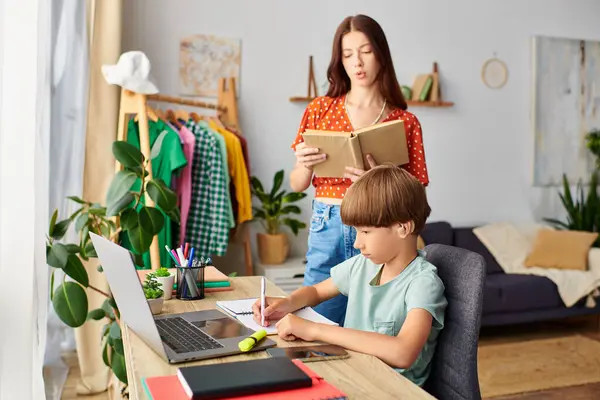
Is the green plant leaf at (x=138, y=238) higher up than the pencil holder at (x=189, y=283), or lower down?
higher up

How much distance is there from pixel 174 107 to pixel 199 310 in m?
2.54

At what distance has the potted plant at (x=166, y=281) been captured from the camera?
1657 millimetres

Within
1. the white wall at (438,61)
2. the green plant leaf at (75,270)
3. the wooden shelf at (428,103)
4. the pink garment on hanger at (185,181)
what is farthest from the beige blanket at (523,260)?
the green plant leaf at (75,270)

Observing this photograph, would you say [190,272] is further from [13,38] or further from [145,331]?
[13,38]

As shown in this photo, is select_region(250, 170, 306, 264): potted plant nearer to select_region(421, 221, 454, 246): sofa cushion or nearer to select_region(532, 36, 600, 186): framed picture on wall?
select_region(421, 221, 454, 246): sofa cushion

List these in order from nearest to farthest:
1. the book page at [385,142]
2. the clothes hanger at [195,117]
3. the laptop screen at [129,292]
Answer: the laptop screen at [129,292] → the book page at [385,142] → the clothes hanger at [195,117]

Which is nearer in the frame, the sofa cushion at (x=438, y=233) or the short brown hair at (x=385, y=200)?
the short brown hair at (x=385, y=200)

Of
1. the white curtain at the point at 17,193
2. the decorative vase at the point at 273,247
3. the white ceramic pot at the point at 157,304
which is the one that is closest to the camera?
the white ceramic pot at the point at 157,304

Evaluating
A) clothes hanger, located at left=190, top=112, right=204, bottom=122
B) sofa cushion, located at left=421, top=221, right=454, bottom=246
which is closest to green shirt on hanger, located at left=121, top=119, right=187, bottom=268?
clothes hanger, located at left=190, top=112, right=204, bottom=122

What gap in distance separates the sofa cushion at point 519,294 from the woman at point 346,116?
217 centimetres

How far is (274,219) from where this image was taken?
12.9 feet

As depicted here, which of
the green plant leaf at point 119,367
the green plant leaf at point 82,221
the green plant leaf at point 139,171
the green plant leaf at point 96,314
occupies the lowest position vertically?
the green plant leaf at point 119,367

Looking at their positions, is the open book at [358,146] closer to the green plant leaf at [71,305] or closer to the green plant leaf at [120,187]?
the green plant leaf at [120,187]

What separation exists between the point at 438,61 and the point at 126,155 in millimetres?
2851
